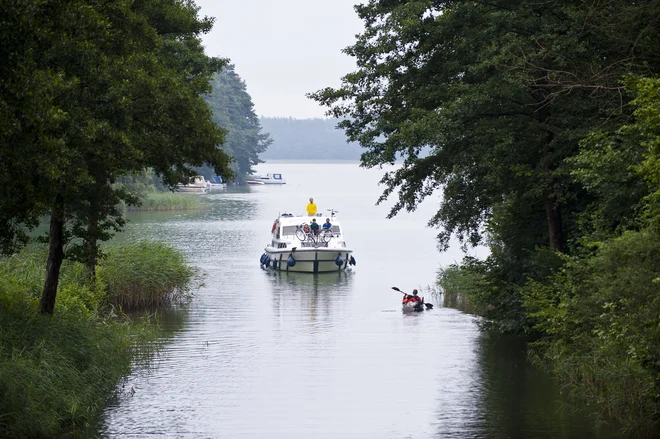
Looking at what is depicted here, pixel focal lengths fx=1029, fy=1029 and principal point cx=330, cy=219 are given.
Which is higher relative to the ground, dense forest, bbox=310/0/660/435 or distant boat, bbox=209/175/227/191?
distant boat, bbox=209/175/227/191

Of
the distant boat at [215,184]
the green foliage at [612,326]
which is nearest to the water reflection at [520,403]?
the green foliage at [612,326]

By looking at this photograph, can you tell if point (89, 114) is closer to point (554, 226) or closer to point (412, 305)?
point (554, 226)

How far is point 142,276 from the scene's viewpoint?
106ft

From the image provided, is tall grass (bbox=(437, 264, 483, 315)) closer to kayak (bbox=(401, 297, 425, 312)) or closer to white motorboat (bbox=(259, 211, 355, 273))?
kayak (bbox=(401, 297, 425, 312))

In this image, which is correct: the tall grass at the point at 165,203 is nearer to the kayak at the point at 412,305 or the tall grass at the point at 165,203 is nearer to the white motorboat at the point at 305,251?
the white motorboat at the point at 305,251

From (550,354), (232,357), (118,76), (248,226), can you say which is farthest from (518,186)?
(248,226)

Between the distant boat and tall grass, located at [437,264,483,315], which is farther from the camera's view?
the distant boat

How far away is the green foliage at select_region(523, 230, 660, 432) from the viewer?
15.4 meters

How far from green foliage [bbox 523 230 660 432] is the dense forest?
Answer: 0.04 metres

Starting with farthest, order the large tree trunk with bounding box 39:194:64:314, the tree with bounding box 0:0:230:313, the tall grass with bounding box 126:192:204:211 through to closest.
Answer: the tall grass with bounding box 126:192:204:211, the large tree trunk with bounding box 39:194:64:314, the tree with bounding box 0:0:230:313

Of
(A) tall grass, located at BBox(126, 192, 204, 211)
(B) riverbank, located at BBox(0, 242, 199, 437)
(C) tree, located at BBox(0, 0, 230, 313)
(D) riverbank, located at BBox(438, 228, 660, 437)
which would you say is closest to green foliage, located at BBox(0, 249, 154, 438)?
(B) riverbank, located at BBox(0, 242, 199, 437)

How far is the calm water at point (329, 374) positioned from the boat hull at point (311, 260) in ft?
9.31

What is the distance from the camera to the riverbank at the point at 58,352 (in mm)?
15531

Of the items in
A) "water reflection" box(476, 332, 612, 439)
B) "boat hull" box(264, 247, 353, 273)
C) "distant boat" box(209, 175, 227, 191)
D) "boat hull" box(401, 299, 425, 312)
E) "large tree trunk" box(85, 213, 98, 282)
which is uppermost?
"distant boat" box(209, 175, 227, 191)
